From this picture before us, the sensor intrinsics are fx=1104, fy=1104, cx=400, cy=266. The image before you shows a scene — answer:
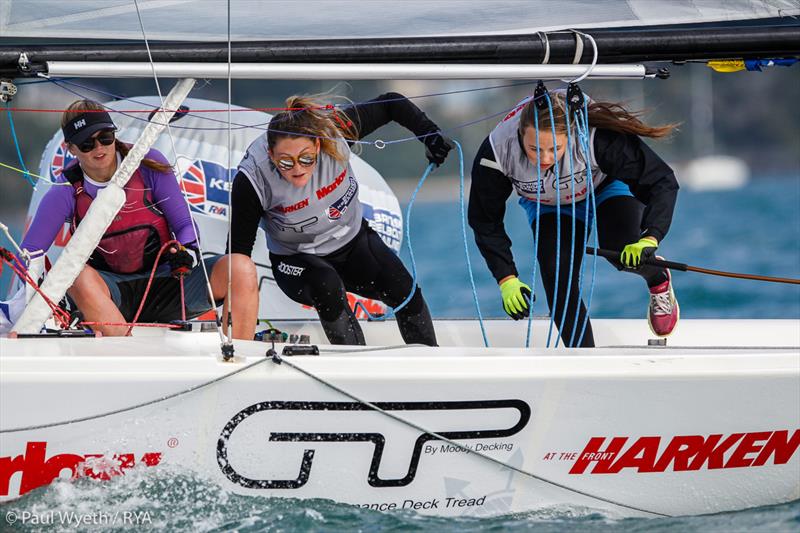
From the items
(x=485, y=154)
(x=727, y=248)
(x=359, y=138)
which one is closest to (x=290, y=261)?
(x=359, y=138)

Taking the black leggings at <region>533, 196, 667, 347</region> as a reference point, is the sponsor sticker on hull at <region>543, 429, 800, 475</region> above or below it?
below

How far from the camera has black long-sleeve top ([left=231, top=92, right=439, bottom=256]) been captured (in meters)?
3.18

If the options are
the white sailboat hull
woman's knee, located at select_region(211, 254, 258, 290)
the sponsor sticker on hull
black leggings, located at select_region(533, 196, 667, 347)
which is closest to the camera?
the white sailboat hull

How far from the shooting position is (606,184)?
3441 mm

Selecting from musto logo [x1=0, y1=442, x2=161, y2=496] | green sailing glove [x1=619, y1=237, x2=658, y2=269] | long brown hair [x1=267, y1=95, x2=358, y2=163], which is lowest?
musto logo [x1=0, y1=442, x2=161, y2=496]

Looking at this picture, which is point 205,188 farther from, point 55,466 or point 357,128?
point 55,466

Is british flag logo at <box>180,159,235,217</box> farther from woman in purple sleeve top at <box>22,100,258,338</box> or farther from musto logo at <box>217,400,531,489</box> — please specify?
musto logo at <box>217,400,531,489</box>

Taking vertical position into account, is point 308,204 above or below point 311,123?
below

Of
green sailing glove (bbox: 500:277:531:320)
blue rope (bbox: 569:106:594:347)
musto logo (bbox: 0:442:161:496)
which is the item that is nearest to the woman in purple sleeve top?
musto logo (bbox: 0:442:161:496)

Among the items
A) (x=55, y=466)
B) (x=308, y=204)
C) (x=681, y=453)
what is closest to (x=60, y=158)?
(x=308, y=204)

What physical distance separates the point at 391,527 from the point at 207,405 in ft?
1.67

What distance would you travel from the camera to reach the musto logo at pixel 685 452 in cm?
262

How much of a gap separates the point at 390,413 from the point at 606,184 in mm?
1272

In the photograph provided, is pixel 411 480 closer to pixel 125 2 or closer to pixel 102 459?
pixel 102 459
